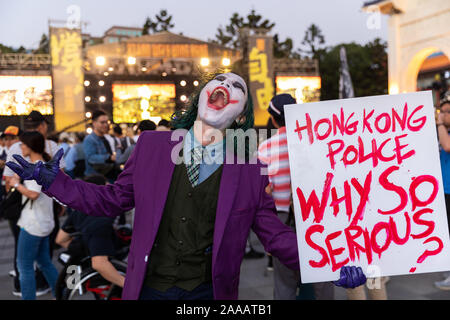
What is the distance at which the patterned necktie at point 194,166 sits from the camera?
5.80 ft

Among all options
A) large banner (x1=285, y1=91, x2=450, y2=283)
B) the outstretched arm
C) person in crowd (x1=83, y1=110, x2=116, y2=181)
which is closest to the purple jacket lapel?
large banner (x1=285, y1=91, x2=450, y2=283)

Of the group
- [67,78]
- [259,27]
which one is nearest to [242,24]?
[259,27]

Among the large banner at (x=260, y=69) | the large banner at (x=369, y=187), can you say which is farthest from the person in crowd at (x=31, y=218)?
the large banner at (x=260, y=69)

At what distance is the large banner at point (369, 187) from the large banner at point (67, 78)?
70.9ft

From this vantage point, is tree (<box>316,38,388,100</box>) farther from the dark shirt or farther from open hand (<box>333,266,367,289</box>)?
open hand (<box>333,266,367,289</box>)

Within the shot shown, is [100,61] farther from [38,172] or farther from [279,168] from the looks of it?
[38,172]

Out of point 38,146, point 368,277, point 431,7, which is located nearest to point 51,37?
point 431,7

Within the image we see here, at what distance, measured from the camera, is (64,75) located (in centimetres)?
2205

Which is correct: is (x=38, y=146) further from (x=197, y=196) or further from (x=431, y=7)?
(x=431, y=7)

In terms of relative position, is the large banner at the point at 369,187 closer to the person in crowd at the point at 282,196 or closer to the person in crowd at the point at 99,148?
the person in crowd at the point at 282,196

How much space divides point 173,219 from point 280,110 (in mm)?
1536

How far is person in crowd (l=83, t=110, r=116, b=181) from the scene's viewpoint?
5477 mm

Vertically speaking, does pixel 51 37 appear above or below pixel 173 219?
above

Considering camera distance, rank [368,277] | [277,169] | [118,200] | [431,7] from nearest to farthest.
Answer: [368,277]
[118,200]
[277,169]
[431,7]
